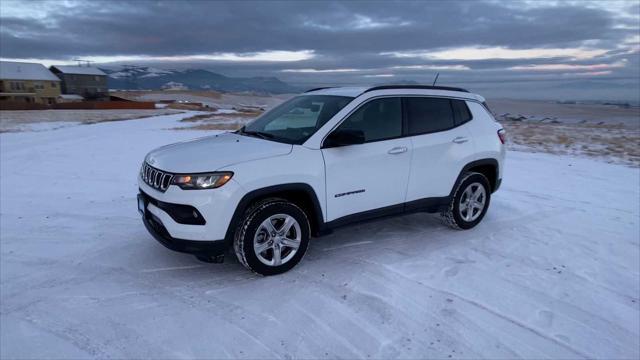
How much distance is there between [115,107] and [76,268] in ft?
154

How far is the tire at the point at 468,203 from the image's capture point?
5477mm

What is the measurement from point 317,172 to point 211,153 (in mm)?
1043

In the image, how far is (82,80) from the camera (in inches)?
3467

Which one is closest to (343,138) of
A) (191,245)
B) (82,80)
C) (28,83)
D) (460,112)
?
(191,245)

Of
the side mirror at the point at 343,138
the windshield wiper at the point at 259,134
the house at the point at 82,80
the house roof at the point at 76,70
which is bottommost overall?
the house at the point at 82,80

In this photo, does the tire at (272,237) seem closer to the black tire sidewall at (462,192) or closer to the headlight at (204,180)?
the headlight at (204,180)

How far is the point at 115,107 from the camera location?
46.1 metres

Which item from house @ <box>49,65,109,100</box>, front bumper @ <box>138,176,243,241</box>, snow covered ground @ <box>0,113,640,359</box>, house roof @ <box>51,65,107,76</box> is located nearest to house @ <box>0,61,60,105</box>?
house @ <box>49,65,109,100</box>

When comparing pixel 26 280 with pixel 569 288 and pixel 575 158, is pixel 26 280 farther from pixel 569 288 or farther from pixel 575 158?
pixel 575 158

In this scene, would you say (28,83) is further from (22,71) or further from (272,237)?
(272,237)

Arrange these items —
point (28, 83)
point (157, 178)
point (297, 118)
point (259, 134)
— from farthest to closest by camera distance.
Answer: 1. point (28, 83)
2. point (297, 118)
3. point (259, 134)
4. point (157, 178)

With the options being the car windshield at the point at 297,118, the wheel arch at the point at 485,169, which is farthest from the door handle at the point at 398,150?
the wheel arch at the point at 485,169

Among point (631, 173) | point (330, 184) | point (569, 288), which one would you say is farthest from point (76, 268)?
point (631, 173)

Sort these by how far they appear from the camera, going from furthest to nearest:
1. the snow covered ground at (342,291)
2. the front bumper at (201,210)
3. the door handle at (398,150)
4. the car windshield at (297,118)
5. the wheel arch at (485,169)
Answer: the wheel arch at (485,169)
the door handle at (398,150)
the car windshield at (297,118)
the front bumper at (201,210)
the snow covered ground at (342,291)
